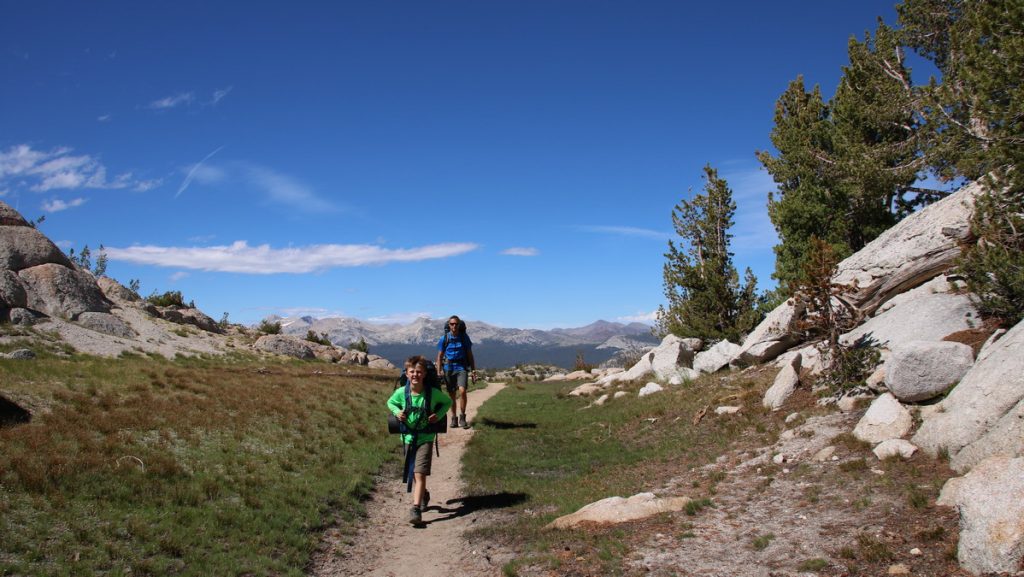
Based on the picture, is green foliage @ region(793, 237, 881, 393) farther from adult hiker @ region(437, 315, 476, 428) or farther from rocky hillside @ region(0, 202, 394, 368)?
rocky hillside @ region(0, 202, 394, 368)

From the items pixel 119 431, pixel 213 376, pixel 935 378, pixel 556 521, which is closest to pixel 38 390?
pixel 119 431

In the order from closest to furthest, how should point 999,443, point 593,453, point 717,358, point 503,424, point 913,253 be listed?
point 999,443
point 593,453
point 913,253
point 503,424
point 717,358

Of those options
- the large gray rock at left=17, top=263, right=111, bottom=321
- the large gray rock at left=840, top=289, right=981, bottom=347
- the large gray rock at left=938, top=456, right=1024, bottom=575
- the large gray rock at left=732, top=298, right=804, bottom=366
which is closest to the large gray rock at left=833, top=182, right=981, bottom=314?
the large gray rock at left=840, top=289, right=981, bottom=347

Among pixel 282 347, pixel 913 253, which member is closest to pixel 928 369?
pixel 913 253

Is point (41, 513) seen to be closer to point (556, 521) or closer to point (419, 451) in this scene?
point (419, 451)

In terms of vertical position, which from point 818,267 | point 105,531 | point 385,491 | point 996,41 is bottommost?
point 385,491

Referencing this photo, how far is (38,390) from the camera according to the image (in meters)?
13.9

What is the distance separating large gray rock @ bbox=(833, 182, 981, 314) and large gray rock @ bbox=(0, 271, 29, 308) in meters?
38.3

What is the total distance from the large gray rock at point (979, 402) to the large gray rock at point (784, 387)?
16.4 feet

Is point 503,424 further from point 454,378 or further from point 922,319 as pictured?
point 922,319

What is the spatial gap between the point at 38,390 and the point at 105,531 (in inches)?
355

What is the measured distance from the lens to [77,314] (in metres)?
33.2

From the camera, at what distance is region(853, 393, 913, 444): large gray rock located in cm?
986

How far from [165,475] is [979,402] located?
44.3ft
